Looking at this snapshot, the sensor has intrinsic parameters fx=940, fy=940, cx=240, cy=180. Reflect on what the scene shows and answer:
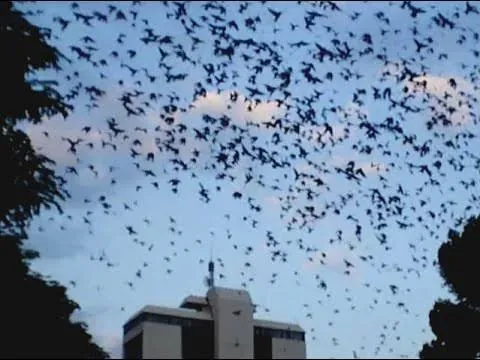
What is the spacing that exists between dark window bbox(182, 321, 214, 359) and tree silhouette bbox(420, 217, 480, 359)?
9895 millimetres

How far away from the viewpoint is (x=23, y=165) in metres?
20.3

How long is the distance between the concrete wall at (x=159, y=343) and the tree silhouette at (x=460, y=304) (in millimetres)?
12122

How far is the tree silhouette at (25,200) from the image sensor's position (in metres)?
18.3

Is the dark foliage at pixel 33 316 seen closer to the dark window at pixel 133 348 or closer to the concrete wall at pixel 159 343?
the concrete wall at pixel 159 343

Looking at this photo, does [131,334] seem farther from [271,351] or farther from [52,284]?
[271,351]

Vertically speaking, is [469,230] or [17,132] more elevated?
[469,230]

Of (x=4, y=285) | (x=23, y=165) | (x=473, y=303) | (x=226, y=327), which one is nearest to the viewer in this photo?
(x=4, y=285)

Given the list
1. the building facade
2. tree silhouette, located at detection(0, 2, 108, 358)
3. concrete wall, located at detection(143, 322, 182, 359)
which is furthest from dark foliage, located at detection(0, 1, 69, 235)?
the building facade

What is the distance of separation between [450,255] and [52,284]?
27.8 metres

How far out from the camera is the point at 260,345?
42156 millimetres

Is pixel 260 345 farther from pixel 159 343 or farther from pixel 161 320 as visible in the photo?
pixel 159 343

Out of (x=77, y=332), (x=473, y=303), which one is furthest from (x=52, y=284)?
(x=473, y=303)

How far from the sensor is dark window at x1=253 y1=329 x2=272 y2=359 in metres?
41.8

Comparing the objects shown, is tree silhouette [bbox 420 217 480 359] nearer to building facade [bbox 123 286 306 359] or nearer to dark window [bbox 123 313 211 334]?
building facade [bbox 123 286 306 359]
